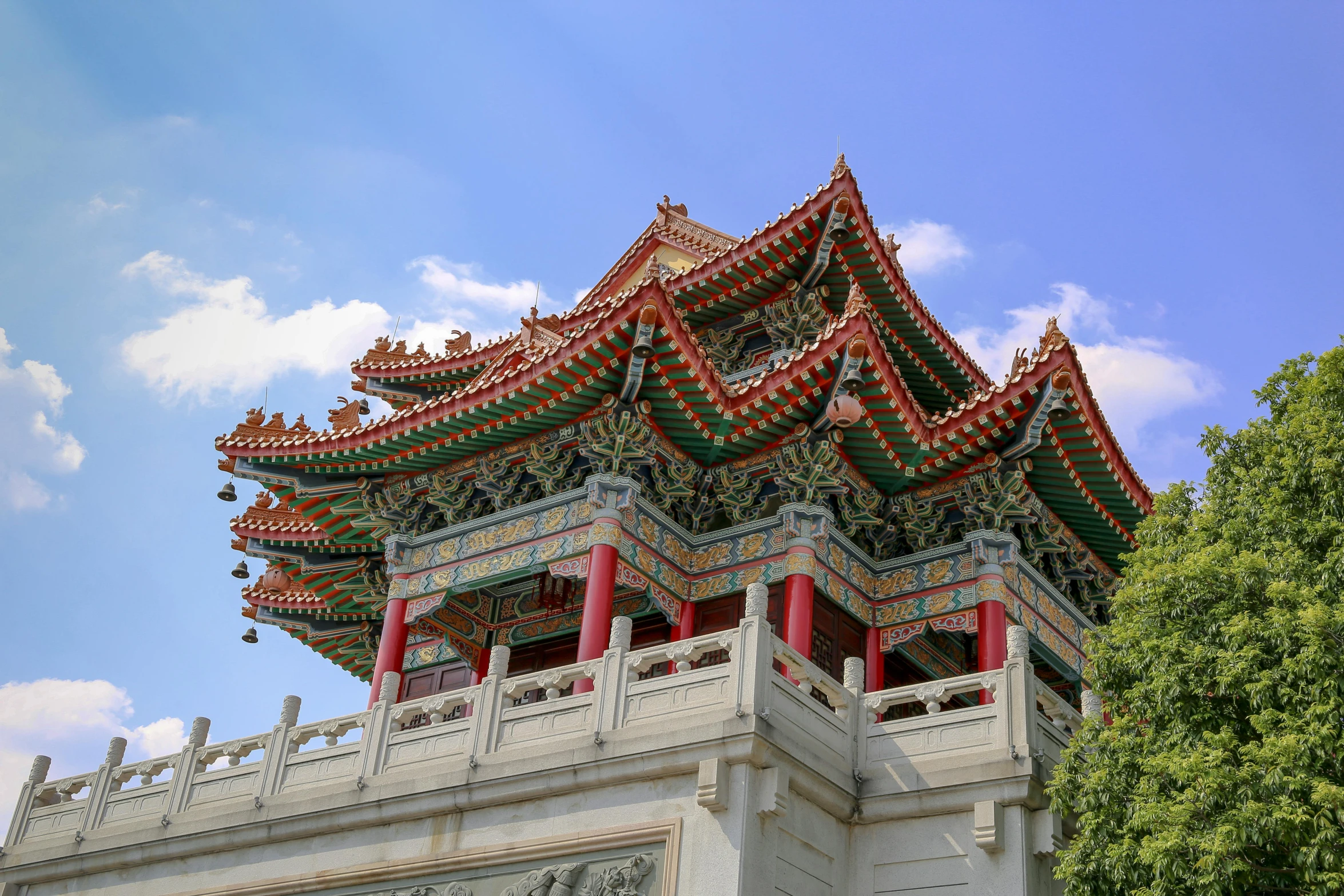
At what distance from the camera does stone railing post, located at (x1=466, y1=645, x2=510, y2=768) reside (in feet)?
38.6

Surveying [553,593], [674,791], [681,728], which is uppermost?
[553,593]

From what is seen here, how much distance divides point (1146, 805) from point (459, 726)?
5.77m

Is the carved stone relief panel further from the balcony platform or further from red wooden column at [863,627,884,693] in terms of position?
red wooden column at [863,627,884,693]

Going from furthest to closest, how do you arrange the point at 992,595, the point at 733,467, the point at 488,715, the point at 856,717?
the point at 733,467 < the point at 992,595 < the point at 488,715 < the point at 856,717

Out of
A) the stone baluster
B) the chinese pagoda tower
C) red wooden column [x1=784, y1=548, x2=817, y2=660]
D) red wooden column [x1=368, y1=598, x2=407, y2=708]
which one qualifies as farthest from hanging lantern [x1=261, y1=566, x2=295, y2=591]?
the stone baluster

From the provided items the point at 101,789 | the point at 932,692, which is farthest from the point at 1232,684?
the point at 101,789

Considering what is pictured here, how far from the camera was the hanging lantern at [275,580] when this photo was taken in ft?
66.5

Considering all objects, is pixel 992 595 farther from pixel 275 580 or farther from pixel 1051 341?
pixel 275 580

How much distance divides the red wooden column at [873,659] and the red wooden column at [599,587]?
2988 millimetres

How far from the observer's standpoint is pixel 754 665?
10.7m

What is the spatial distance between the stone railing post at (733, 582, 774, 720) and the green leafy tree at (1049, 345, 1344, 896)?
87.4 inches

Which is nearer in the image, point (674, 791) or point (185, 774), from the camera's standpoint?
point (674, 791)

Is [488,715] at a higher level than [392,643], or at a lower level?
lower

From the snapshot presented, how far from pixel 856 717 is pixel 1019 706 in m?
1.41
